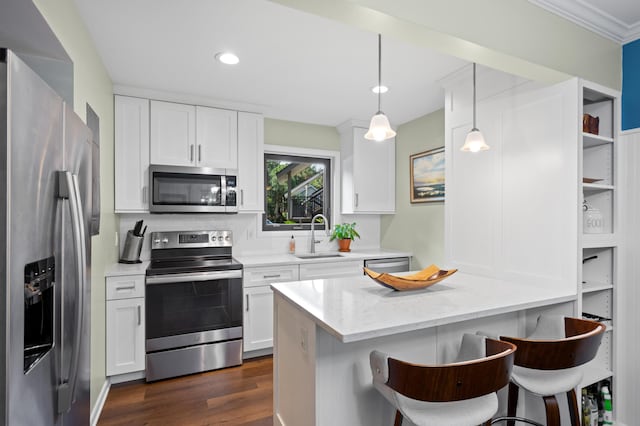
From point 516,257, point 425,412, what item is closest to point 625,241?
point 516,257

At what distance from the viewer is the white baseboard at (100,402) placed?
215cm

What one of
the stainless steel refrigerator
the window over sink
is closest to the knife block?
the window over sink

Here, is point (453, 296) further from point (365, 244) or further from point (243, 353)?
point (365, 244)

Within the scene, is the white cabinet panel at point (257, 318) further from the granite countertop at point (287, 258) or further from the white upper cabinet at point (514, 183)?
the white upper cabinet at point (514, 183)

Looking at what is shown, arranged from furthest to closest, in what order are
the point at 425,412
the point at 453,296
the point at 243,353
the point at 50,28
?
the point at 243,353, the point at 453,296, the point at 50,28, the point at 425,412

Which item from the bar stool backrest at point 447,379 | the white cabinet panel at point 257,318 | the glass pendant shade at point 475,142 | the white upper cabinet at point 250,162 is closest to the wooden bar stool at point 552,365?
the bar stool backrest at point 447,379

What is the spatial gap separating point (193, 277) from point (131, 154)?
121cm

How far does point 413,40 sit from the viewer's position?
60.3 inches

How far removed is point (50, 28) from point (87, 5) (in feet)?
1.60

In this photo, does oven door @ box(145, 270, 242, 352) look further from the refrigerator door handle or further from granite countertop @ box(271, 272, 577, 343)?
the refrigerator door handle

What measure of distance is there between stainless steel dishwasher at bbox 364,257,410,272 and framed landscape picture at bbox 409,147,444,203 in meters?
0.69

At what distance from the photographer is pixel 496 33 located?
1636 millimetres

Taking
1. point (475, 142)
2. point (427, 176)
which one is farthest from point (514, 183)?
point (427, 176)

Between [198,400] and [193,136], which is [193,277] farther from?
[193,136]
